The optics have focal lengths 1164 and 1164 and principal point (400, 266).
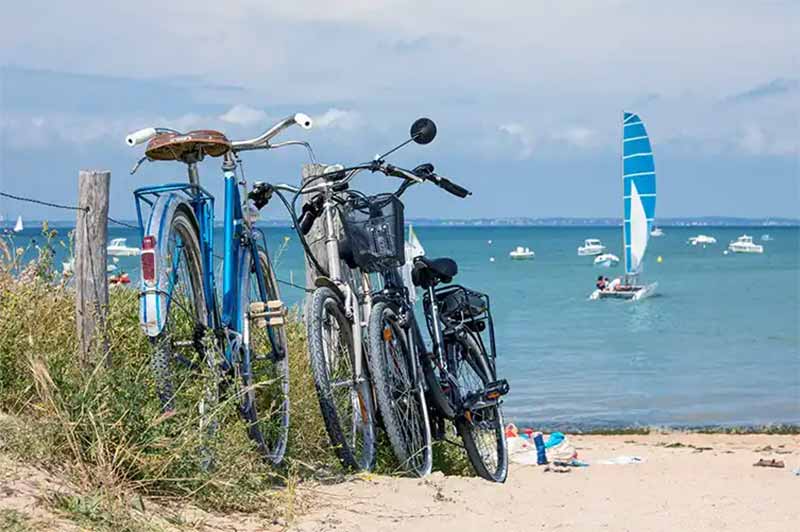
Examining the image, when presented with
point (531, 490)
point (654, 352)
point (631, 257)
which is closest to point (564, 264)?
point (631, 257)

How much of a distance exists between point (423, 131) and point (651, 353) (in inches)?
879

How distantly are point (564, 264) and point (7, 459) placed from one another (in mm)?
82227

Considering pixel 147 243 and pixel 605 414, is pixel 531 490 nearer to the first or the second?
pixel 147 243

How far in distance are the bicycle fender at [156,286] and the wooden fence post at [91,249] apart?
1.75 feet

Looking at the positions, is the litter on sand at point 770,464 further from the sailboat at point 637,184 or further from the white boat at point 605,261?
the white boat at point 605,261

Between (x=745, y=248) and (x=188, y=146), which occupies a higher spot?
(x=188, y=146)

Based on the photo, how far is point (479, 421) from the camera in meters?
6.80

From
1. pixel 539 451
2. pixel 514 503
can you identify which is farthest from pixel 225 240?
pixel 539 451

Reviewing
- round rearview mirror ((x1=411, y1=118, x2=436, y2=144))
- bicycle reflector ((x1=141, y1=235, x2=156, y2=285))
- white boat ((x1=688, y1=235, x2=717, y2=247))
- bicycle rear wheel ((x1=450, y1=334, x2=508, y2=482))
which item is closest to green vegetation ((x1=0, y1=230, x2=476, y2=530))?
bicycle reflector ((x1=141, y1=235, x2=156, y2=285))

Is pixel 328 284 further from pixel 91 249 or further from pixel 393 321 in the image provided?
pixel 91 249

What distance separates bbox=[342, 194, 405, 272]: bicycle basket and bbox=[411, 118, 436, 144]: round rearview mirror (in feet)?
1.19

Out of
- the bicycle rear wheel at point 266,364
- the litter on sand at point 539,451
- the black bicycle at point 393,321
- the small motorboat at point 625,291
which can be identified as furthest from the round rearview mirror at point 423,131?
the small motorboat at point 625,291

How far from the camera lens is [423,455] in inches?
248

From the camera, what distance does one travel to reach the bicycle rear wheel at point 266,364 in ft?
18.2
